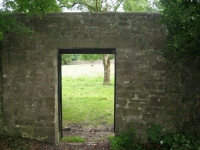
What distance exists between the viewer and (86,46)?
607 cm

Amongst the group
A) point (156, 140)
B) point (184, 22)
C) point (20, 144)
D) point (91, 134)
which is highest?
point (184, 22)

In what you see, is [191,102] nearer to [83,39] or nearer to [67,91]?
[83,39]

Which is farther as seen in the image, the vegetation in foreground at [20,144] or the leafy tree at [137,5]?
the leafy tree at [137,5]

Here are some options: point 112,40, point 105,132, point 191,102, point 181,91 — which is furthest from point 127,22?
point 105,132

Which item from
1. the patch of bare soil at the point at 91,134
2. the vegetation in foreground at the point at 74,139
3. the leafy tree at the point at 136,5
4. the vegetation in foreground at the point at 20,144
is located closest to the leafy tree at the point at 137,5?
the leafy tree at the point at 136,5

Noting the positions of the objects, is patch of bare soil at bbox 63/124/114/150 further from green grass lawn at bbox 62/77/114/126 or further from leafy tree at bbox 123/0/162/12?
leafy tree at bbox 123/0/162/12

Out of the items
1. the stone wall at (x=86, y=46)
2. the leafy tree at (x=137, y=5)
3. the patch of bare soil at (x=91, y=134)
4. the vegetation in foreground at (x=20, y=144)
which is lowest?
the patch of bare soil at (x=91, y=134)

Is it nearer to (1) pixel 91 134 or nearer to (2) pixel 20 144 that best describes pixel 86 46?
(2) pixel 20 144

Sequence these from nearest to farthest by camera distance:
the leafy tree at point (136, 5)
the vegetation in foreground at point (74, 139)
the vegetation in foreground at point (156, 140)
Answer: the vegetation in foreground at point (156, 140)
the vegetation in foreground at point (74, 139)
the leafy tree at point (136, 5)

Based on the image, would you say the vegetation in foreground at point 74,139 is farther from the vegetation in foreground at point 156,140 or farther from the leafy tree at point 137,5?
the leafy tree at point 137,5

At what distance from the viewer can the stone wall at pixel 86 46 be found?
19.8 feet

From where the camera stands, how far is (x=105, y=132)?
328 inches

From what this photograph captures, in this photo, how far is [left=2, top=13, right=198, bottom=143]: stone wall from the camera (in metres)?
6.02

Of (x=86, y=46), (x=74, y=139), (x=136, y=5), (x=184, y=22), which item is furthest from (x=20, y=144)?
(x=136, y=5)
